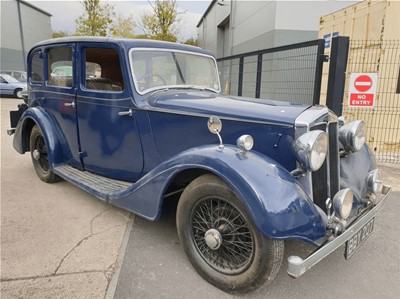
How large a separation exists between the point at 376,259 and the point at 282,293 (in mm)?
987

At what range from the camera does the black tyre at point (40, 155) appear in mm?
4176

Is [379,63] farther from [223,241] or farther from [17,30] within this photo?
[17,30]

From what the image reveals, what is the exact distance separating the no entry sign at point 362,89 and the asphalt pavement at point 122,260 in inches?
97.0

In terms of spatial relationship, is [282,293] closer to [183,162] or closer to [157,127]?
[183,162]

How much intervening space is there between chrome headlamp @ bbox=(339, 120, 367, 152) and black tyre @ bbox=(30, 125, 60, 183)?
3513 millimetres

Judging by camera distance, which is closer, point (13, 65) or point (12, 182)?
point (12, 182)

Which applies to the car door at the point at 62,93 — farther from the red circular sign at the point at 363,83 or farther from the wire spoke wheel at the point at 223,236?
→ the red circular sign at the point at 363,83

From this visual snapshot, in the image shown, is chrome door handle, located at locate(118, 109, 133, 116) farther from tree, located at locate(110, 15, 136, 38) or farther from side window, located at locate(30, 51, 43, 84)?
tree, located at locate(110, 15, 136, 38)

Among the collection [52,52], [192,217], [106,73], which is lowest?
[192,217]

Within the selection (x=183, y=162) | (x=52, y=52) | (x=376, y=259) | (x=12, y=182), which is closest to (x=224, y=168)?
(x=183, y=162)

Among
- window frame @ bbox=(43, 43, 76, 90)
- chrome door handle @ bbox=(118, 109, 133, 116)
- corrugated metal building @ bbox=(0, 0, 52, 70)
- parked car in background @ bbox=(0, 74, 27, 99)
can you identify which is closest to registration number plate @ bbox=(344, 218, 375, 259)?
chrome door handle @ bbox=(118, 109, 133, 116)

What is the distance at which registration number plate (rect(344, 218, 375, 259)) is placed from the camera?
2072 millimetres

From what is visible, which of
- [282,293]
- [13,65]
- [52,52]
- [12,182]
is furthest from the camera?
[13,65]

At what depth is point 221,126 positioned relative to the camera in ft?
7.94
